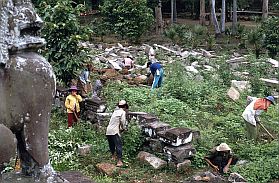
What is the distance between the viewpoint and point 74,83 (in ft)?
34.7

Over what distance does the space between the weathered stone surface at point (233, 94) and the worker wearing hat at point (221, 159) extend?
398 cm

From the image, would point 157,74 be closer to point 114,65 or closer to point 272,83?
point 272,83

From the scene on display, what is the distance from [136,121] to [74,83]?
2999mm

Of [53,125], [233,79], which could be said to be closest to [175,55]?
[233,79]

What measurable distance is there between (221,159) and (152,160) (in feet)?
3.36

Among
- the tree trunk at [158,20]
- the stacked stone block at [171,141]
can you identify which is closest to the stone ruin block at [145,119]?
the stacked stone block at [171,141]

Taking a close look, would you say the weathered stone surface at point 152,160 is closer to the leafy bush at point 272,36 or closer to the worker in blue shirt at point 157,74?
the worker in blue shirt at point 157,74

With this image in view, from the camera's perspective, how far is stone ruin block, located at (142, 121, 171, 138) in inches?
295

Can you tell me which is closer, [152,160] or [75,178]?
[75,178]

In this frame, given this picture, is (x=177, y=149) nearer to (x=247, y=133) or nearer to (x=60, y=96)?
(x=247, y=133)

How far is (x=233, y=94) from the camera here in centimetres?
1088

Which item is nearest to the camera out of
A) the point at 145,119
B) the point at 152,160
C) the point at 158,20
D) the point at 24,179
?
the point at 24,179

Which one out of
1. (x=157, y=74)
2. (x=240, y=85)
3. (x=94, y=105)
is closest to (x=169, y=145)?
(x=94, y=105)

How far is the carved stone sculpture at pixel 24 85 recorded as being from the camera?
3.55 metres
